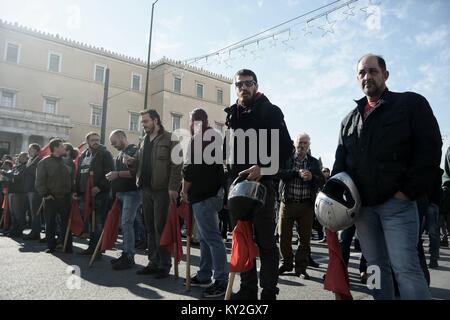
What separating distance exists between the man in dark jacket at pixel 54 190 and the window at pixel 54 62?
3615cm

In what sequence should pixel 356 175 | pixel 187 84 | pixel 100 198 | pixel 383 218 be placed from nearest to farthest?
pixel 383 218, pixel 356 175, pixel 100 198, pixel 187 84

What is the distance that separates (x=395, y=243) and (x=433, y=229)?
14.4ft

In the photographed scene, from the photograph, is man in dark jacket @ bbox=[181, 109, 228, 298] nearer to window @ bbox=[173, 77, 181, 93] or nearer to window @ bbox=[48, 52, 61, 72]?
window @ bbox=[48, 52, 61, 72]

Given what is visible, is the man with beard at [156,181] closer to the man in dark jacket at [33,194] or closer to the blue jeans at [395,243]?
the blue jeans at [395,243]

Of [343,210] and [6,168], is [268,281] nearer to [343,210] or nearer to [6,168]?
[343,210]

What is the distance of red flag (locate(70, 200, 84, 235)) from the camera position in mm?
6266

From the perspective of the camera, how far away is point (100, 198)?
6.00 m

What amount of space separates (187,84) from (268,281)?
44.1m

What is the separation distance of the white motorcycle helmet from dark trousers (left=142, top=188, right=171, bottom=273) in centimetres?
242

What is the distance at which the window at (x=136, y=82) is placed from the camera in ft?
144

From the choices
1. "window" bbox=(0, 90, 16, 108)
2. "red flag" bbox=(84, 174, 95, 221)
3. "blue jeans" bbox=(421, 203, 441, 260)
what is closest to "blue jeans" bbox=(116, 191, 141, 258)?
"red flag" bbox=(84, 174, 95, 221)

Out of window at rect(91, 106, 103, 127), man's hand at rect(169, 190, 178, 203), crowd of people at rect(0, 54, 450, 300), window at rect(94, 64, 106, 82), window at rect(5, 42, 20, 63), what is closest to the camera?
crowd of people at rect(0, 54, 450, 300)

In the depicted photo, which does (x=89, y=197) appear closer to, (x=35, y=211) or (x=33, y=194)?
(x=35, y=211)
